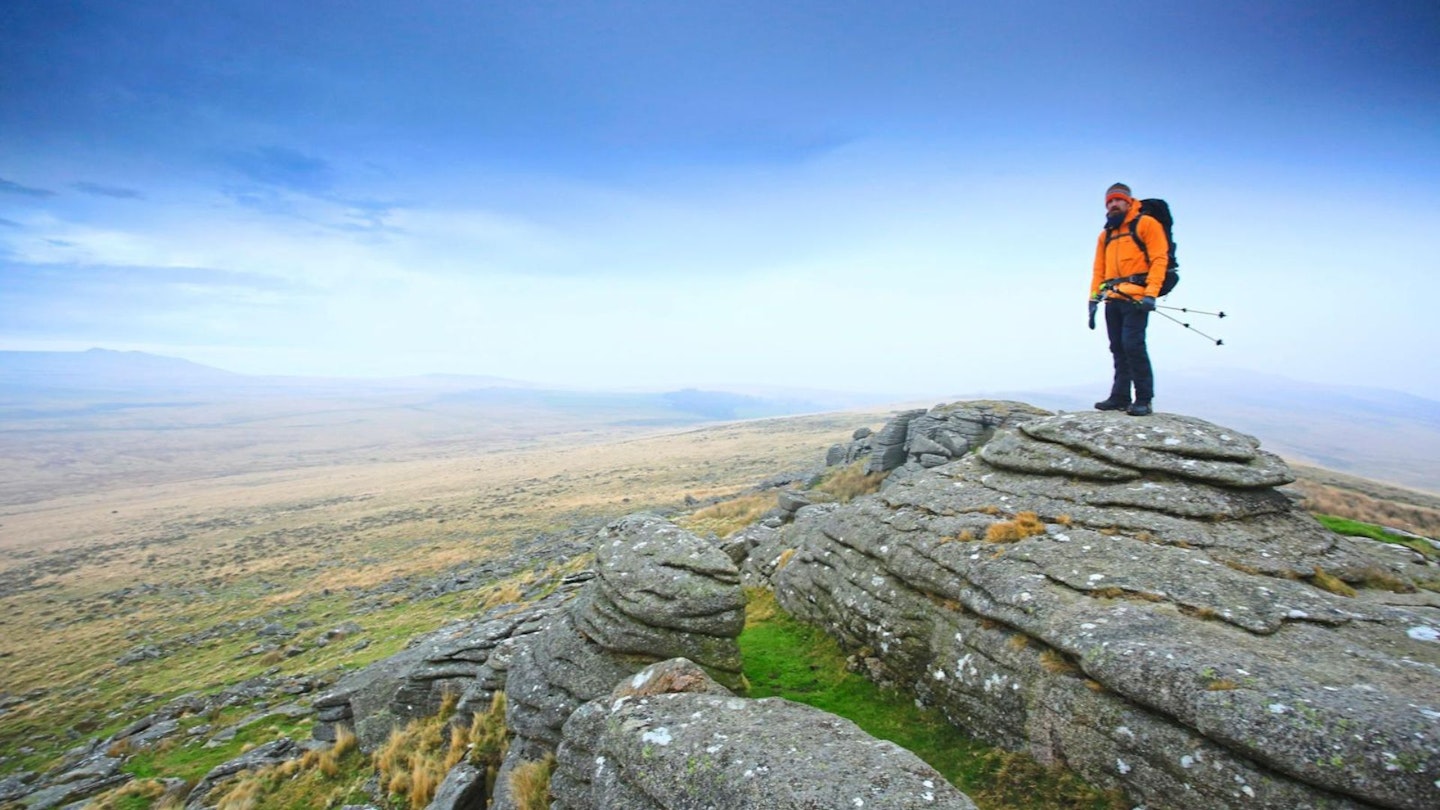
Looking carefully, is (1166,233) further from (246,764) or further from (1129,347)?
(246,764)

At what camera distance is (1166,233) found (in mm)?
13328

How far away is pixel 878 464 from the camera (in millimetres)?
43156

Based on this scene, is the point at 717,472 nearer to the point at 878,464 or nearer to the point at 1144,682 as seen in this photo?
the point at 878,464

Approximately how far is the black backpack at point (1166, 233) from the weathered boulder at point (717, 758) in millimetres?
12129

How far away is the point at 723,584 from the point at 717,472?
281 ft

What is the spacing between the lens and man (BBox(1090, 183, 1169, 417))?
1314 centimetres

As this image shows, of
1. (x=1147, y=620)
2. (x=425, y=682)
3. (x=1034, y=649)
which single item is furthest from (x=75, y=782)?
(x=1147, y=620)

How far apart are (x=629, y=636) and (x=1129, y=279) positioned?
46.9ft

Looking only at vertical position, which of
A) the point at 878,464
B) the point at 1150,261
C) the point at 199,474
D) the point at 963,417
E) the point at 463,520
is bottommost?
the point at 199,474

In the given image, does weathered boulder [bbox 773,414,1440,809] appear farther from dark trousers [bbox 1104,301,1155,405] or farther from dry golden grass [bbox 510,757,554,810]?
dry golden grass [bbox 510,757,554,810]

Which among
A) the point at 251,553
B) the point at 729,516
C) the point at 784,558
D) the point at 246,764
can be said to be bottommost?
the point at 251,553

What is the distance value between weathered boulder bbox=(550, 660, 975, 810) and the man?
1068 cm

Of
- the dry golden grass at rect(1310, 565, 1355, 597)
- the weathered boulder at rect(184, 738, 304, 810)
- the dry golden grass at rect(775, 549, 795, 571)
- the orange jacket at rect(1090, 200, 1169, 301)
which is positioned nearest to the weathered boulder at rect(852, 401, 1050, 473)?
the dry golden grass at rect(775, 549, 795, 571)

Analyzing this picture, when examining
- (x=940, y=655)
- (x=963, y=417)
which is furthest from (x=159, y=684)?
(x=963, y=417)
